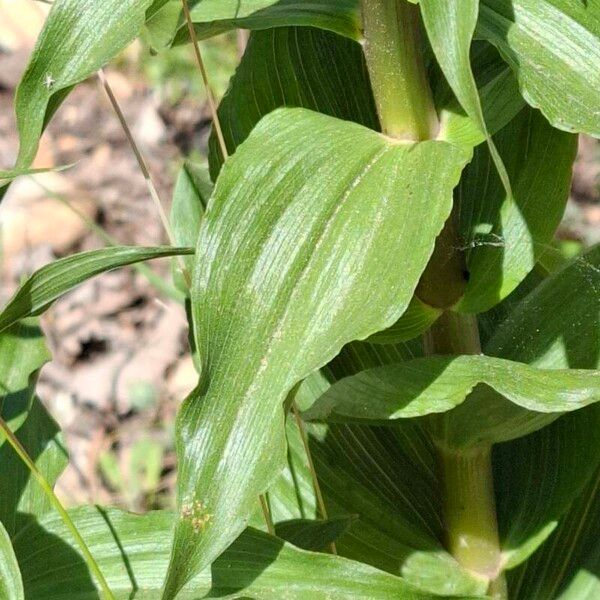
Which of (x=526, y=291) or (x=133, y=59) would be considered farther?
(x=133, y=59)

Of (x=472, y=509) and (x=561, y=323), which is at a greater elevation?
(x=561, y=323)

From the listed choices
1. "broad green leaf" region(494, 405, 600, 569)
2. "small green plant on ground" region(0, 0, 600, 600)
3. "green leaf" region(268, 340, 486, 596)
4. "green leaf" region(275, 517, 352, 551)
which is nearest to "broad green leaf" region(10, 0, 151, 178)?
"small green plant on ground" region(0, 0, 600, 600)

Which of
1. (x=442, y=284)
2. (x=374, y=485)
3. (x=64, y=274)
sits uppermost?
(x=64, y=274)

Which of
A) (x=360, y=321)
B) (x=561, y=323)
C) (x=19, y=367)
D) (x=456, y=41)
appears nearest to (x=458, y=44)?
(x=456, y=41)

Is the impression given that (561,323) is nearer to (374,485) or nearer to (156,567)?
(374,485)

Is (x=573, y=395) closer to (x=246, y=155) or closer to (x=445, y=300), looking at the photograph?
(x=445, y=300)

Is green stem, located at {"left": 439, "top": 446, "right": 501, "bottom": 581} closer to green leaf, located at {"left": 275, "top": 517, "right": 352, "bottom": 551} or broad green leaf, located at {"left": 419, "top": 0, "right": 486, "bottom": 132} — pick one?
green leaf, located at {"left": 275, "top": 517, "right": 352, "bottom": 551}

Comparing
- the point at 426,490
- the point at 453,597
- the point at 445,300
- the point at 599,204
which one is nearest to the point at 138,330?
the point at 599,204
